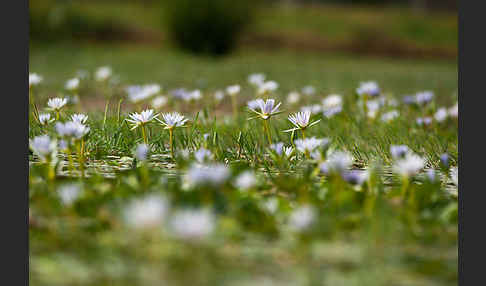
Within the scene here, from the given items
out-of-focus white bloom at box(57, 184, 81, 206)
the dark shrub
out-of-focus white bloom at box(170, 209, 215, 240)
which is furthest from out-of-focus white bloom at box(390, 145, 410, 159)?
the dark shrub

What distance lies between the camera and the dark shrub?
6.83 meters

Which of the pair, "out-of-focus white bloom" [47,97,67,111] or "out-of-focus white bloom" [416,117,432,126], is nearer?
"out-of-focus white bloom" [47,97,67,111]

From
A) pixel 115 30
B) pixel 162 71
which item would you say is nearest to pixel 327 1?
pixel 115 30

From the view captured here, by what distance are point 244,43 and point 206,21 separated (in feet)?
9.70

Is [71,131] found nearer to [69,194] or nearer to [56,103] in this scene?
[69,194]

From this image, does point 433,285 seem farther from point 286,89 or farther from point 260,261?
point 286,89

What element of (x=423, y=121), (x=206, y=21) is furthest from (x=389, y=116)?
(x=206, y=21)

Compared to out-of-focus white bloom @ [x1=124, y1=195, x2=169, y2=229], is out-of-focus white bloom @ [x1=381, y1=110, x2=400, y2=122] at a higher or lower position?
higher

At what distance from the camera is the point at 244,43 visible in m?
Answer: 9.83

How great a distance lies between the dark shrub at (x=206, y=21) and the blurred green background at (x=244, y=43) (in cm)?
1

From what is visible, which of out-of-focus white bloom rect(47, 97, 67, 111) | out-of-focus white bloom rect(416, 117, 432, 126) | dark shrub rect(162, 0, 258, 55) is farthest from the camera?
dark shrub rect(162, 0, 258, 55)

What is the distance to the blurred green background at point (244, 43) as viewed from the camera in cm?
498

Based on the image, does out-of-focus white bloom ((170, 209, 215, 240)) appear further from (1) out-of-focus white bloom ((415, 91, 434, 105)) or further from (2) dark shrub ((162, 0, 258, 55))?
(2) dark shrub ((162, 0, 258, 55))

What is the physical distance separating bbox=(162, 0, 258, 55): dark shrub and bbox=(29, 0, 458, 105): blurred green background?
1 centimetres
